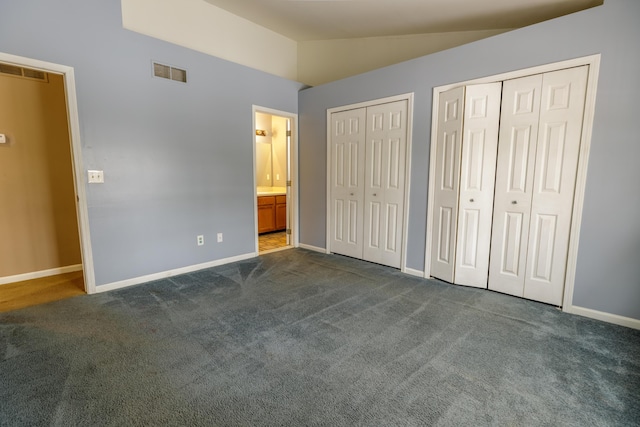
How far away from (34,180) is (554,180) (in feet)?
18.1

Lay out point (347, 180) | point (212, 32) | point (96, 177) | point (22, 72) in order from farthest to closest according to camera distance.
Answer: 1. point (347, 180)
2. point (212, 32)
3. point (22, 72)
4. point (96, 177)

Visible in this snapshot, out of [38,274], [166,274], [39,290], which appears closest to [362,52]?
[166,274]

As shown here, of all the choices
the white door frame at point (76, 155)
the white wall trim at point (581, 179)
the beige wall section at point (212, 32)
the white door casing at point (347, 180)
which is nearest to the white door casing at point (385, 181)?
the white door casing at point (347, 180)

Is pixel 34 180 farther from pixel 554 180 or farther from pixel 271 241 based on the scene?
pixel 554 180

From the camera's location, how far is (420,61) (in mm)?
3252

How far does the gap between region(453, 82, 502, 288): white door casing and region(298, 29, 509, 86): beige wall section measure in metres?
1.28

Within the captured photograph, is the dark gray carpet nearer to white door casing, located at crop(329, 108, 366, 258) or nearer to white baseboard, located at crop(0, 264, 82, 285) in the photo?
white baseboard, located at crop(0, 264, 82, 285)

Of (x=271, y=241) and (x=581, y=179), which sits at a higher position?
(x=581, y=179)

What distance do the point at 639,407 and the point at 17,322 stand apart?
430cm

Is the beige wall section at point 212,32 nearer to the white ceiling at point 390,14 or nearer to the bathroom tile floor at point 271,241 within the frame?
the white ceiling at point 390,14

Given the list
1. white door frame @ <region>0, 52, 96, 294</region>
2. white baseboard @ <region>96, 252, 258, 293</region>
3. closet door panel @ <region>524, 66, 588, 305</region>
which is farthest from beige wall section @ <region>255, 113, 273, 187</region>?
closet door panel @ <region>524, 66, 588, 305</region>

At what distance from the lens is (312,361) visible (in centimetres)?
189

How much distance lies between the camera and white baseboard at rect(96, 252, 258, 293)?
304cm

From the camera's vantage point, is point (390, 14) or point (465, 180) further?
point (390, 14)
